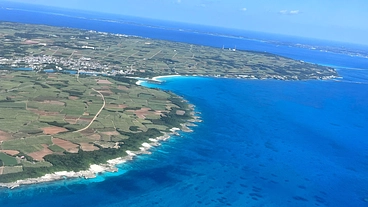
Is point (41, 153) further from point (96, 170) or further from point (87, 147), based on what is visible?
point (96, 170)

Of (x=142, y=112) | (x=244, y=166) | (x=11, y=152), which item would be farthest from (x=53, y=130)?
(x=244, y=166)

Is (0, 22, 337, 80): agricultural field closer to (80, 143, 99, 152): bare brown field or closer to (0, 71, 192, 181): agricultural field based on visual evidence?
(0, 71, 192, 181): agricultural field

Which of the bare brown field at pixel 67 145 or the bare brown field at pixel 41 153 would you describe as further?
the bare brown field at pixel 67 145

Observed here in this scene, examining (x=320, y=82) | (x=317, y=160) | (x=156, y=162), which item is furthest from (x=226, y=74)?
(x=156, y=162)

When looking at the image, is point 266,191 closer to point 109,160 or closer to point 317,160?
point 317,160

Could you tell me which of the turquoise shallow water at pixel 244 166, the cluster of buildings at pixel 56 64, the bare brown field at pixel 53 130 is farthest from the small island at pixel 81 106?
the turquoise shallow water at pixel 244 166

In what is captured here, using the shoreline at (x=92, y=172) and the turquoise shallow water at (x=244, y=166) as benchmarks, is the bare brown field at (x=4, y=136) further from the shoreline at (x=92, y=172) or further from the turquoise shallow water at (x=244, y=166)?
the turquoise shallow water at (x=244, y=166)
